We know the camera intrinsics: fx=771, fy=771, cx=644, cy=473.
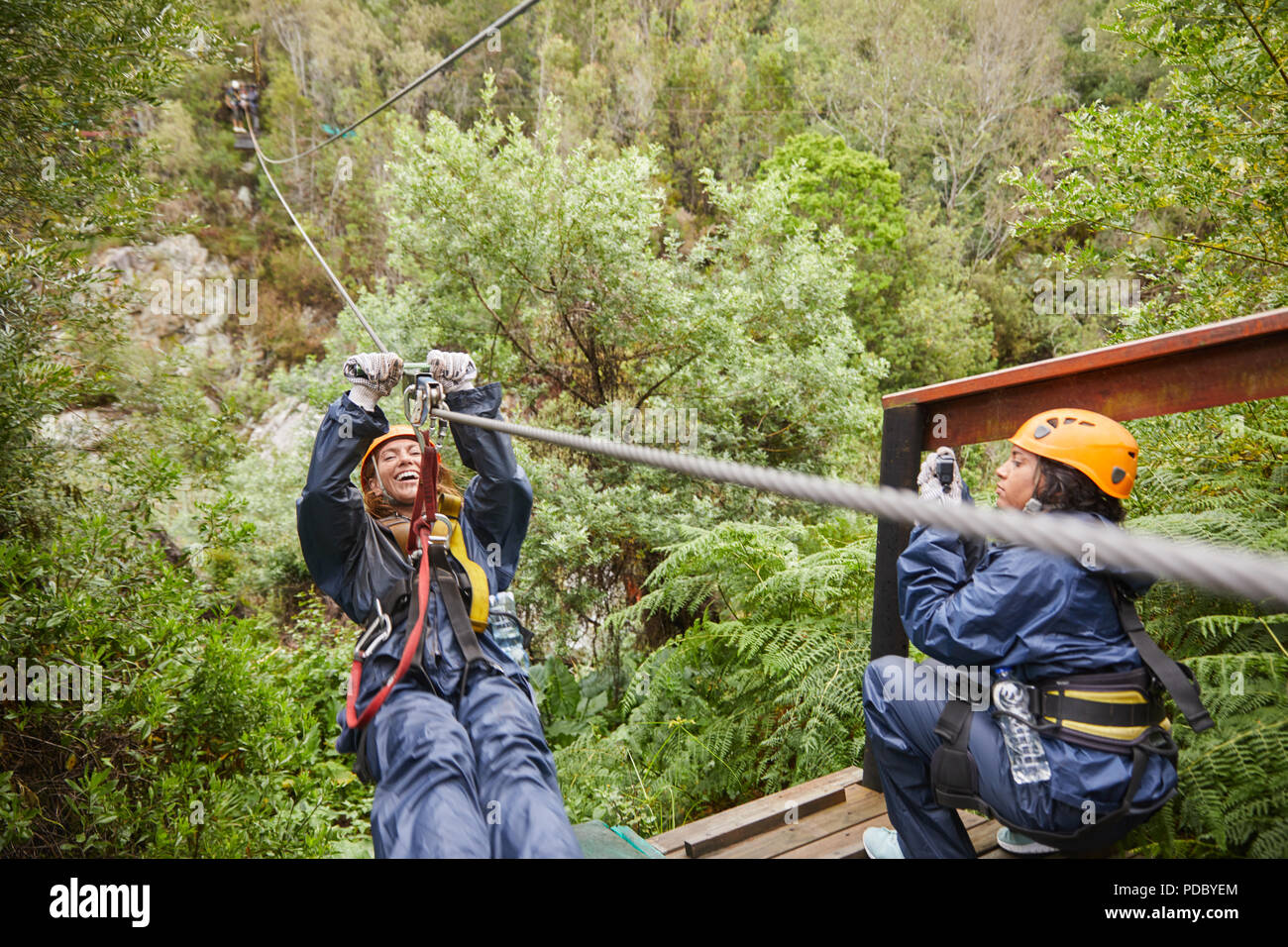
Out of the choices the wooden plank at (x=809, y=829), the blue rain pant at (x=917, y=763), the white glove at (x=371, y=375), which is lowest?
the wooden plank at (x=809, y=829)

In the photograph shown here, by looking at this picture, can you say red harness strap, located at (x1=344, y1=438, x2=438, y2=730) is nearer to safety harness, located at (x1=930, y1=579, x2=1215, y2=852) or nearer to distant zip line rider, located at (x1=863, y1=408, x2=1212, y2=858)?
distant zip line rider, located at (x1=863, y1=408, x2=1212, y2=858)

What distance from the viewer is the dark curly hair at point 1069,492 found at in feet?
7.41

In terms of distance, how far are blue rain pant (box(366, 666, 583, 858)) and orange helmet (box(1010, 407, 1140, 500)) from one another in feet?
5.75

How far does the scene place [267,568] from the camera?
10.1 m

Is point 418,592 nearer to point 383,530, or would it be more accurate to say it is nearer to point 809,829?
point 383,530

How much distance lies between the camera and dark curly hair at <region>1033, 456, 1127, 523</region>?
2.26 m

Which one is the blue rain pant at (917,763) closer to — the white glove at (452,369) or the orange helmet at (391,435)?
the white glove at (452,369)

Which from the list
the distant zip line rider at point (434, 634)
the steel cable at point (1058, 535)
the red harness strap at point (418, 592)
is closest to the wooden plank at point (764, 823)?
the distant zip line rider at point (434, 634)

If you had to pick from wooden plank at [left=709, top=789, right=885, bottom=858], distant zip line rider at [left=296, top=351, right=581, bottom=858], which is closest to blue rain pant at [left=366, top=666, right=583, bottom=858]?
distant zip line rider at [left=296, top=351, right=581, bottom=858]

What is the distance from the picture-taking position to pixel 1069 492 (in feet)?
7.43

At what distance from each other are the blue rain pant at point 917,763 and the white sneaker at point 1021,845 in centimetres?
31

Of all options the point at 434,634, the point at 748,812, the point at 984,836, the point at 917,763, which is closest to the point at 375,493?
the point at 434,634

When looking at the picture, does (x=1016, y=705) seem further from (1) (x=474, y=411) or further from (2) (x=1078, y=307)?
(2) (x=1078, y=307)
